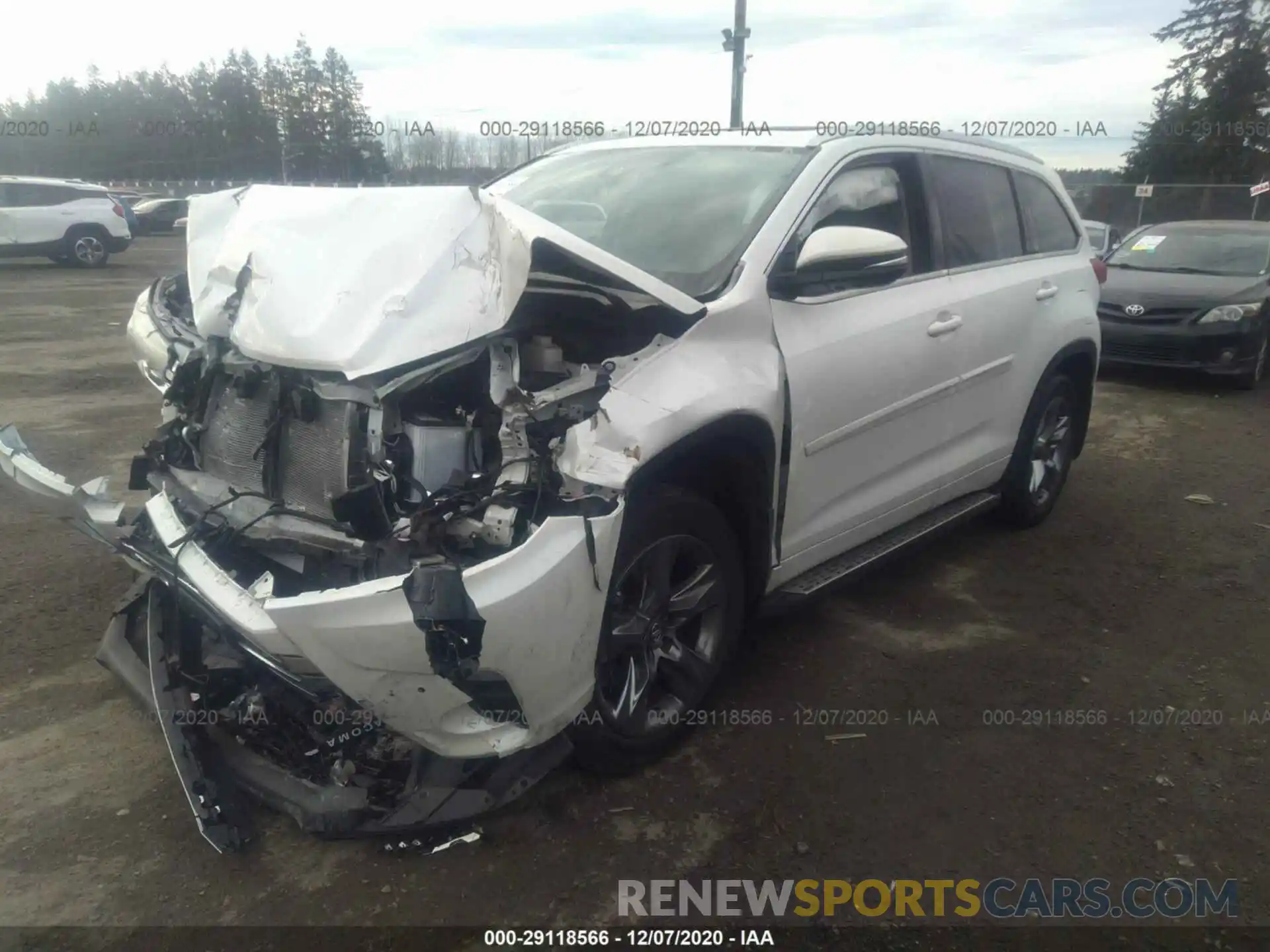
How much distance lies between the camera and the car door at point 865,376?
10.4 ft

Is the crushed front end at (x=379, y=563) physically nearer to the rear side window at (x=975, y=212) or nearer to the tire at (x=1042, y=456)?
the rear side window at (x=975, y=212)

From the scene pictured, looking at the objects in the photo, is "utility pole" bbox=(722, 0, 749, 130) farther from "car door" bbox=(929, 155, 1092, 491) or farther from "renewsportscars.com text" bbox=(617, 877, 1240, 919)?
"renewsportscars.com text" bbox=(617, 877, 1240, 919)

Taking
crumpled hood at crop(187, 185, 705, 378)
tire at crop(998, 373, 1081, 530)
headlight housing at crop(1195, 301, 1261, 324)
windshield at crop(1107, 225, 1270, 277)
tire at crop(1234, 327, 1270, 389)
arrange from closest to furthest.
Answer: crumpled hood at crop(187, 185, 705, 378), tire at crop(998, 373, 1081, 530), headlight housing at crop(1195, 301, 1261, 324), tire at crop(1234, 327, 1270, 389), windshield at crop(1107, 225, 1270, 277)

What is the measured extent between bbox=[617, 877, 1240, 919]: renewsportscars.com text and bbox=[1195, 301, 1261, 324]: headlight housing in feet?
25.6

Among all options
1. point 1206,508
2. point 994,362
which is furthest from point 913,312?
point 1206,508

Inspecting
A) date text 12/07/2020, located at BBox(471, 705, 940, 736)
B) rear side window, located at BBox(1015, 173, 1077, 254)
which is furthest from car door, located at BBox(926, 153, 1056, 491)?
date text 12/07/2020, located at BBox(471, 705, 940, 736)

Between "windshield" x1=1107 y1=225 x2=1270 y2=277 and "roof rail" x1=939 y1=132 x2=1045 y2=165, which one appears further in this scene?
"windshield" x1=1107 y1=225 x2=1270 y2=277

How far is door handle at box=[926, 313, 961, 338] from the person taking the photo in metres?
3.71

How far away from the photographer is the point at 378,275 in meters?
2.53

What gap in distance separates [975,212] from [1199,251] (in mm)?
7389

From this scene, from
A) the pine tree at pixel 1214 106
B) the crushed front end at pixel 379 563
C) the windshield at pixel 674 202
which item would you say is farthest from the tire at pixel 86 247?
the pine tree at pixel 1214 106

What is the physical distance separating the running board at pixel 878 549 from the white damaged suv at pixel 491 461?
3cm

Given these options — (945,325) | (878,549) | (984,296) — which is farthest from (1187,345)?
(878,549)

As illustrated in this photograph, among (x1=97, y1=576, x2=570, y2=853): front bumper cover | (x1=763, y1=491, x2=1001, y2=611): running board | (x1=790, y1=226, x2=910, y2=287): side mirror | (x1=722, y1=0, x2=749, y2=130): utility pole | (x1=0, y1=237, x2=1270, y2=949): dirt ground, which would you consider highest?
(x1=722, y1=0, x2=749, y2=130): utility pole
